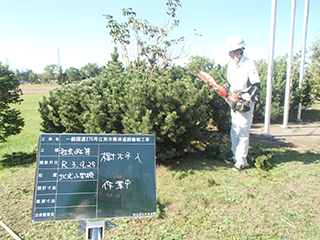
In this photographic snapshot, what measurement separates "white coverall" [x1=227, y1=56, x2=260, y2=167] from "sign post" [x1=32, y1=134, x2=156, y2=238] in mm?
2762

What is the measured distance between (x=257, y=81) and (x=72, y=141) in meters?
3.32

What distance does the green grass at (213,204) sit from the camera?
3059 millimetres

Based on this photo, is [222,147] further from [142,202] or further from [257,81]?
[142,202]

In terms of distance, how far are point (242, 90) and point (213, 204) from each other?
2107 millimetres

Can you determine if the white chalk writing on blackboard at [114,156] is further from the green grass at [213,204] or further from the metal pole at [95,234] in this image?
the green grass at [213,204]

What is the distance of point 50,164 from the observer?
7.43 ft

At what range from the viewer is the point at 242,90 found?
181 inches

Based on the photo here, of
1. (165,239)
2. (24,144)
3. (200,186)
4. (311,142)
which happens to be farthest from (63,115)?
(311,142)

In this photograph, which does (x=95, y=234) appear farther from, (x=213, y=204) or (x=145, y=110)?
(x=145, y=110)

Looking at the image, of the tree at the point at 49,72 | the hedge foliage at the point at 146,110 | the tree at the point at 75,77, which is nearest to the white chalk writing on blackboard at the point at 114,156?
the hedge foliage at the point at 146,110

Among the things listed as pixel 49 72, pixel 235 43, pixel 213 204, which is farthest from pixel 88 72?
pixel 49 72

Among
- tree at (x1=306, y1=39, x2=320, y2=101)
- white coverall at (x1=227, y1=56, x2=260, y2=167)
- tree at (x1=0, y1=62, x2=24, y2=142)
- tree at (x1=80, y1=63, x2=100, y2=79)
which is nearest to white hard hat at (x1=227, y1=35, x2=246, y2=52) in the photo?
white coverall at (x1=227, y1=56, x2=260, y2=167)

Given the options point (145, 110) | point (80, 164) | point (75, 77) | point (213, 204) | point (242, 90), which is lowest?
point (213, 204)

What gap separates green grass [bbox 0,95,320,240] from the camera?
10.0 ft
